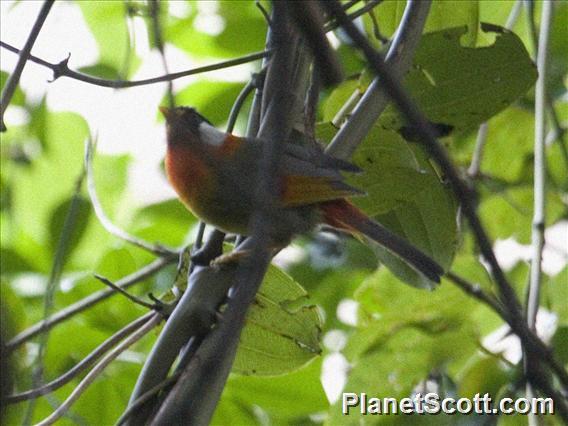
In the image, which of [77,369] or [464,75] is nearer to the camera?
[77,369]

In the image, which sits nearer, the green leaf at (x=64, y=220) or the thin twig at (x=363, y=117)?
the thin twig at (x=363, y=117)

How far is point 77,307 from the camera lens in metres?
2.00

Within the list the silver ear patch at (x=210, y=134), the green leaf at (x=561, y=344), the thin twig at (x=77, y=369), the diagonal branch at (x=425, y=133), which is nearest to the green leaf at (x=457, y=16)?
the silver ear patch at (x=210, y=134)

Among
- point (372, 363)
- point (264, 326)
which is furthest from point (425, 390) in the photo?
point (264, 326)

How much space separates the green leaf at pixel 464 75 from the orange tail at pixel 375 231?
227 millimetres

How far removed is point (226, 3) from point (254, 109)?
1079mm

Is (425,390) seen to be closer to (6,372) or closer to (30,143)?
(6,372)

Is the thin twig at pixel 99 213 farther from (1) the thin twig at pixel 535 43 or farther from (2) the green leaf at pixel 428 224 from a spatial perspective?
(1) the thin twig at pixel 535 43

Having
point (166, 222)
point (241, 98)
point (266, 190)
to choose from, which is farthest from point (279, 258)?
point (266, 190)

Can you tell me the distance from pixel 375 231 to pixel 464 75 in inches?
14.8

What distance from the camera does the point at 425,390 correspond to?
214 cm

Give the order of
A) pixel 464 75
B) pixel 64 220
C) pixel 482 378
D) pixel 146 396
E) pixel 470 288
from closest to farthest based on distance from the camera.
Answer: pixel 146 396 → pixel 464 75 → pixel 482 378 → pixel 470 288 → pixel 64 220

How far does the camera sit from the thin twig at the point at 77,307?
64.9 inches

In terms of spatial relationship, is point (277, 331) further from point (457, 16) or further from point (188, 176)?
point (457, 16)
